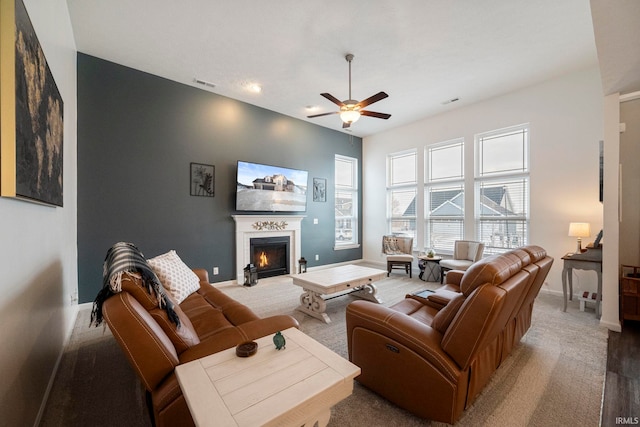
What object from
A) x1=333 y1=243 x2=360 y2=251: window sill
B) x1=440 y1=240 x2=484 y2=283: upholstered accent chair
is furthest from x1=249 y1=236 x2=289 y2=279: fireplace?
x1=440 y1=240 x2=484 y2=283: upholstered accent chair

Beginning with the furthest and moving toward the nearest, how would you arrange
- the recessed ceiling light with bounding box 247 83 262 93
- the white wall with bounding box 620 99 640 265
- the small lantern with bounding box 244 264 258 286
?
the small lantern with bounding box 244 264 258 286 → the recessed ceiling light with bounding box 247 83 262 93 → the white wall with bounding box 620 99 640 265

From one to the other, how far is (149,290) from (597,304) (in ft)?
15.1

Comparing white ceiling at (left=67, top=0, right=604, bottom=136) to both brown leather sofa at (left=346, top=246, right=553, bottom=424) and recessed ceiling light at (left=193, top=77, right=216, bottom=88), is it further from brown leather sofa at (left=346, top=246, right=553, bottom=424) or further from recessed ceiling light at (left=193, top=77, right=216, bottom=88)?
brown leather sofa at (left=346, top=246, right=553, bottom=424)

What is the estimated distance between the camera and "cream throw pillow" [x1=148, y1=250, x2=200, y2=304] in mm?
2217

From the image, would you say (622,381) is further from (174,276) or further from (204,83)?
(204,83)

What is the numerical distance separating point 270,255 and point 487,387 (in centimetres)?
404

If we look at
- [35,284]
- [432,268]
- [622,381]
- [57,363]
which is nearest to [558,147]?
[432,268]

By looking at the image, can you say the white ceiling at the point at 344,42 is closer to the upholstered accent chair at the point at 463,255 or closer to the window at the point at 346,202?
the window at the point at 346,202

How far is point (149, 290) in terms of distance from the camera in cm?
143

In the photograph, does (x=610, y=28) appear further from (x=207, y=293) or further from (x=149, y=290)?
(x=207, y=293)

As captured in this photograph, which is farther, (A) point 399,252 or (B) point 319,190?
(B) point 319,190

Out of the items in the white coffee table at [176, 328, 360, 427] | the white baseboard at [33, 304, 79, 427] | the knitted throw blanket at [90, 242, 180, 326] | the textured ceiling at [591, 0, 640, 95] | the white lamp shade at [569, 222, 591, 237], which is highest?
the textured ceiling at [591, 0, 640, 95]

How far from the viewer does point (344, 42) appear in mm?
3207

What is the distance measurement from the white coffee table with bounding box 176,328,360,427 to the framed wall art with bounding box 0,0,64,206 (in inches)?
44.9
